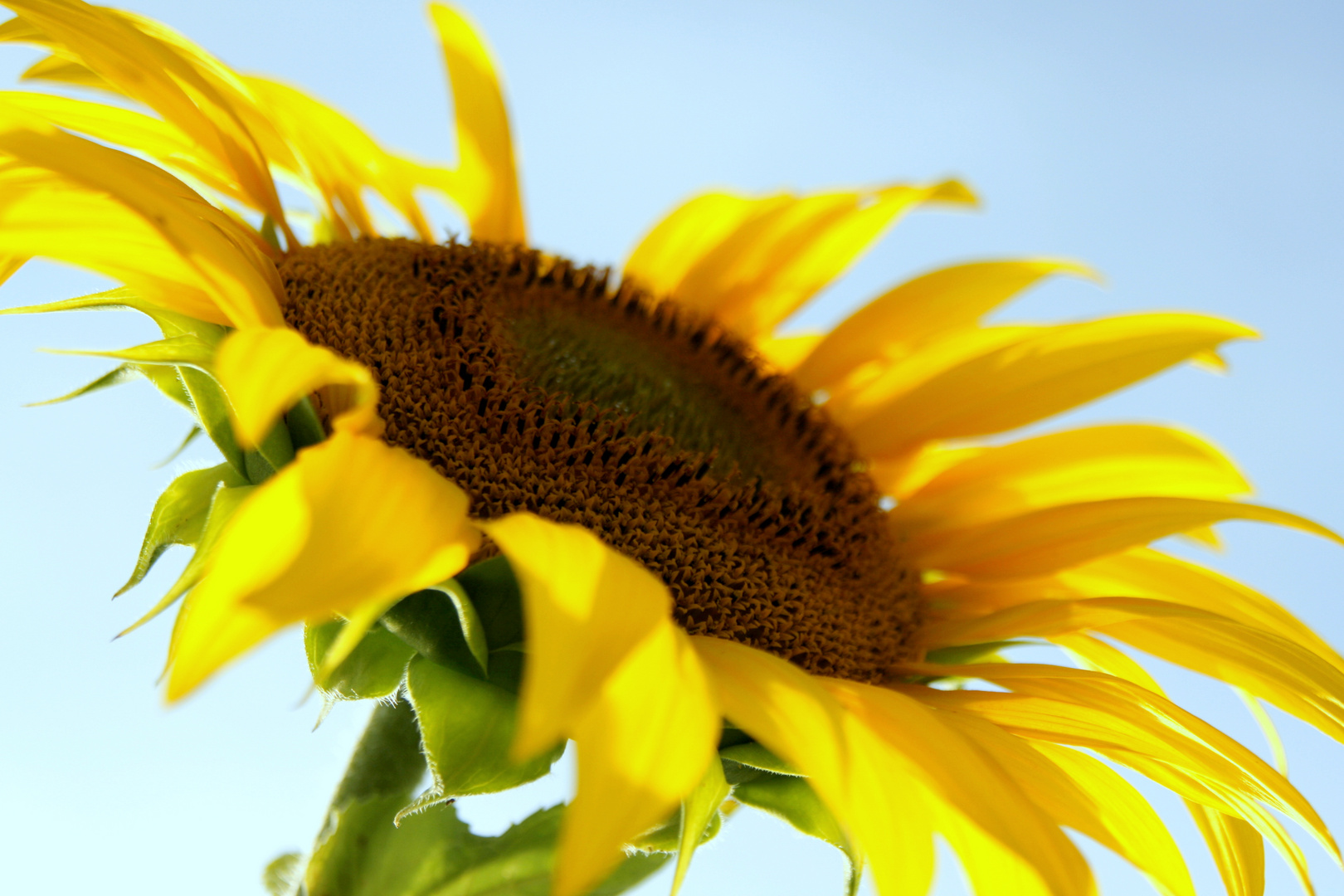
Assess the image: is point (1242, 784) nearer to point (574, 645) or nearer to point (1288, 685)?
point (1288, 685)

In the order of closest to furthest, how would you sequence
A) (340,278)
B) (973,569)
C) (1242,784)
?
(1242,784), (340,278), (973,569)

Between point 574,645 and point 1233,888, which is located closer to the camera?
point 574,645

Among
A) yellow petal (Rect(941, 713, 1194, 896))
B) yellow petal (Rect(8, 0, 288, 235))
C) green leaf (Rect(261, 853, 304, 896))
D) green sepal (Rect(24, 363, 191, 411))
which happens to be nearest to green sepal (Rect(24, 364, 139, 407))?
green sepal (Rect(24, 363, 191, 411))

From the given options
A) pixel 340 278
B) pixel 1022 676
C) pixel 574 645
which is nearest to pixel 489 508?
pixel 340 278

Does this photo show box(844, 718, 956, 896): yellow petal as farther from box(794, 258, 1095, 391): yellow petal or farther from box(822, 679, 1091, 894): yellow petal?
box(794, 258, 1095, 391): yellow petal

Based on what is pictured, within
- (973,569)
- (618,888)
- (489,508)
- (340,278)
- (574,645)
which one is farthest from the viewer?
(973,569)
